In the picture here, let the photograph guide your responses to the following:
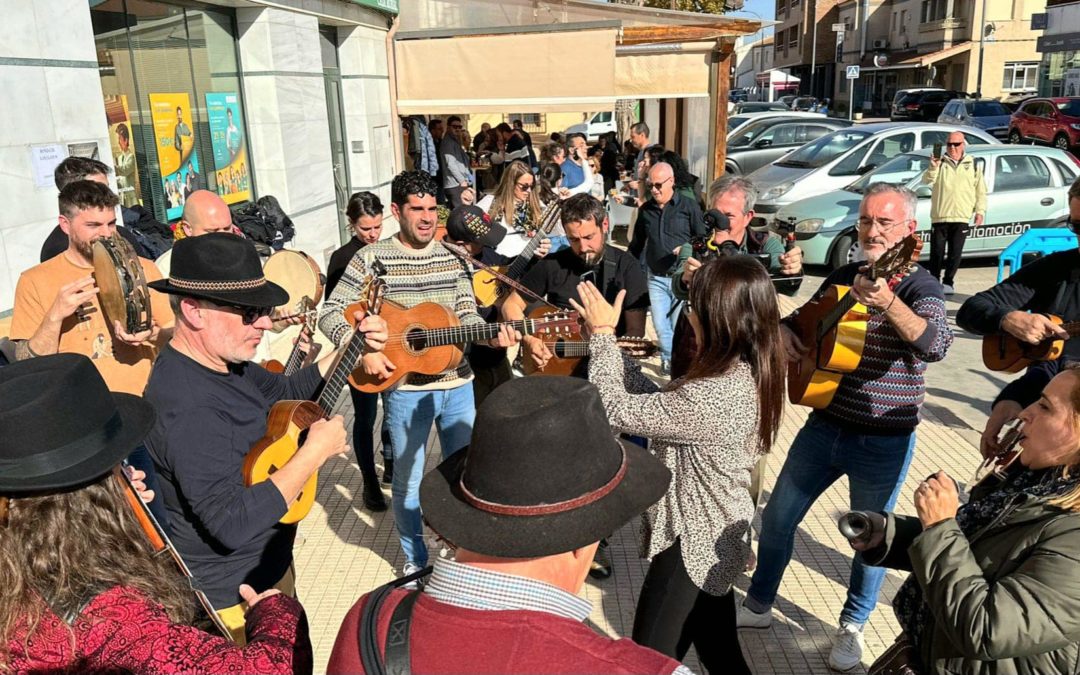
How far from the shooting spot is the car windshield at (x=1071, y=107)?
23.9m

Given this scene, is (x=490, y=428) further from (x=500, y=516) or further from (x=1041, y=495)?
(x=1041, y=495)

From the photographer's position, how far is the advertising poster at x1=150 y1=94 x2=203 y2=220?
780 centimetres

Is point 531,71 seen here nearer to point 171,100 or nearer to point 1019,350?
point 171,100

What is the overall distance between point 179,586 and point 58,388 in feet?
1.80

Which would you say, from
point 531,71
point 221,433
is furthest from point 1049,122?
point 221,433

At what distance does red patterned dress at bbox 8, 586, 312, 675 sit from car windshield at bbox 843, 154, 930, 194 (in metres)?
11.2

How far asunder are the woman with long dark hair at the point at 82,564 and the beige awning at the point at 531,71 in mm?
8223

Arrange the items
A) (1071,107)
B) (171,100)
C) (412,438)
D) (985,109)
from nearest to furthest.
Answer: (412,438), (171,100), (1071,107), (985,109)

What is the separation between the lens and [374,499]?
5.00 m

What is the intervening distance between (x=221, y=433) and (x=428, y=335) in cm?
157

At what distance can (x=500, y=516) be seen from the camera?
1.51 m

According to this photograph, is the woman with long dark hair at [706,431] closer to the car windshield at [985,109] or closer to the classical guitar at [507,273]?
the classical guitar at [507,273]

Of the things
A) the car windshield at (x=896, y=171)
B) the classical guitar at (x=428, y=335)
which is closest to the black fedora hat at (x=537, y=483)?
the classical guitar at (x=428, y=335)

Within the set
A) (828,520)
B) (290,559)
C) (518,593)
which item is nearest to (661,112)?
(828,520)
